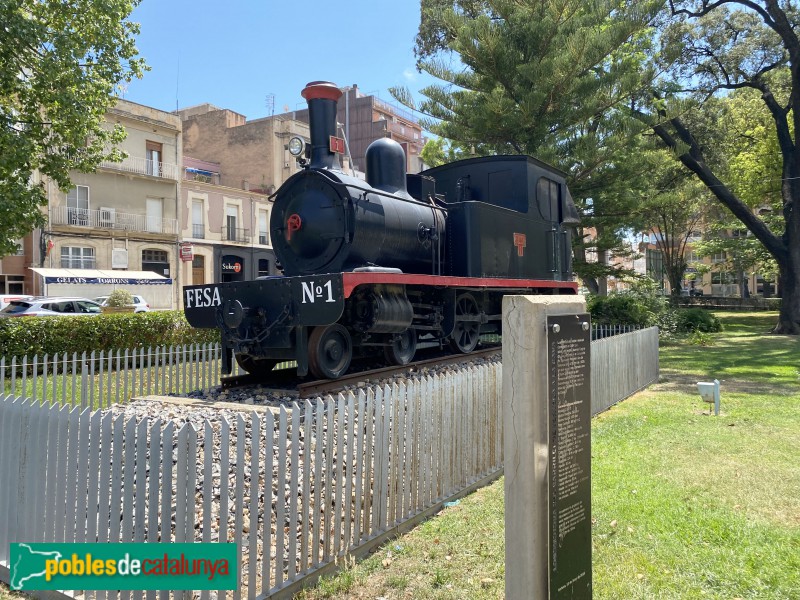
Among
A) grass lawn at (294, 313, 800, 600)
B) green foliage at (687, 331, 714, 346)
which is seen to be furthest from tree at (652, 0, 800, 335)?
grass lawn at (294, 313, 800, 600)

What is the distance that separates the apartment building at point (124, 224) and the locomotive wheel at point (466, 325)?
865 inches

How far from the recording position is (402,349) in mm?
8414

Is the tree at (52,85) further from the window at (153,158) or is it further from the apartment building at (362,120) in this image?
the apartment building at (362,120)

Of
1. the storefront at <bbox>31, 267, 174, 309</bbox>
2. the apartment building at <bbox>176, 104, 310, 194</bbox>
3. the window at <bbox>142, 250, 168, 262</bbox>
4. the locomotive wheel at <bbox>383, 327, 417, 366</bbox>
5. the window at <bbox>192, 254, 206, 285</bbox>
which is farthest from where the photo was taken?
the apartment building at <bbox>176, 104, 310, 194</bbox>

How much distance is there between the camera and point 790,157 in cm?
2198

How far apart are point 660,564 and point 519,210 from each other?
24.2ft

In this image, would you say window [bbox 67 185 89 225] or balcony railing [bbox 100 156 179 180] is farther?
balcony railing [bbox 100 156 179 180]

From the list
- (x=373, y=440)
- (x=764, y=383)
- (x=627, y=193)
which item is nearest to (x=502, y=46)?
(x=627, y=193)

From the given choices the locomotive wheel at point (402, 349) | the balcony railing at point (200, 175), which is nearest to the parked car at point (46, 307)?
the locomotive wheel at point (402, 349)

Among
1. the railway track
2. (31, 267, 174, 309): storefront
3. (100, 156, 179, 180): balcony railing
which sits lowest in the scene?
the railway track

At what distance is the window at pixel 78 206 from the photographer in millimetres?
27453

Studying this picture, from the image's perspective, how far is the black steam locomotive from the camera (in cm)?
698

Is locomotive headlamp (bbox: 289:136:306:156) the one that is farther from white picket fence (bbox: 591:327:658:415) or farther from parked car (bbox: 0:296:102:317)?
parked car (bbox: 0:296:102:317)

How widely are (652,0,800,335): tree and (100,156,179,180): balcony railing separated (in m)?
23.7
